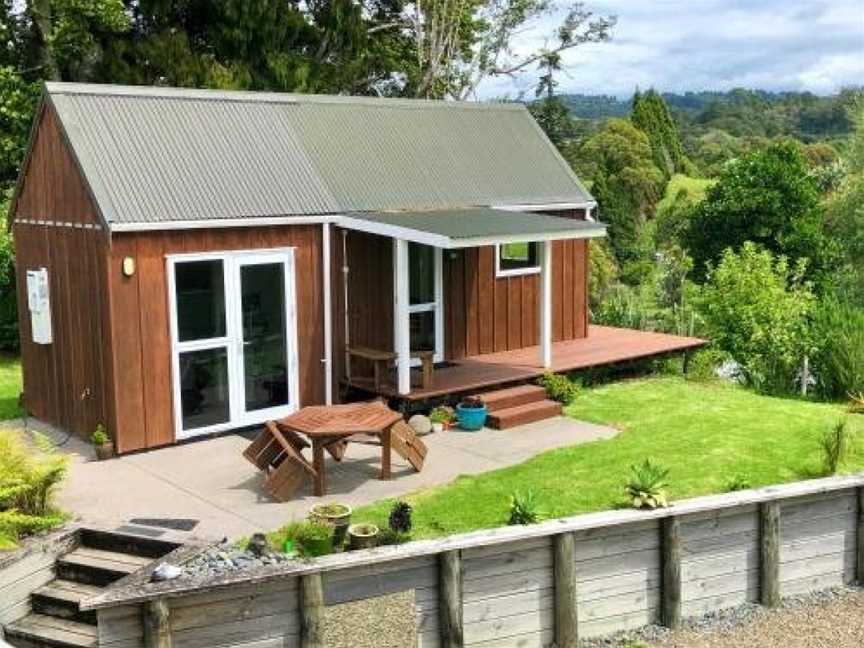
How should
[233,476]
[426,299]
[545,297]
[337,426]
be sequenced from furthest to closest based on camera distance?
1. [426,299]
2. [545,297]
3. [233,476]
4. [337,426]

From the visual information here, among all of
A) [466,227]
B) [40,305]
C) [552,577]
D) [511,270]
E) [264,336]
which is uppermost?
[466,227]

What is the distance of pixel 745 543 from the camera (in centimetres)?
884

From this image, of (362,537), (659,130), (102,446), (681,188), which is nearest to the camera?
(362,537)

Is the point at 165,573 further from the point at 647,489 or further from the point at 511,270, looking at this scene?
the point at 511,270

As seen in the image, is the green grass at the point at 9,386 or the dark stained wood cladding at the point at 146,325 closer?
the dark stained wood cladding at the point at 146,325

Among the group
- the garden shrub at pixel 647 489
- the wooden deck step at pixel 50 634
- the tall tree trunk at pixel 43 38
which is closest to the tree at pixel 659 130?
the tall tree trunk at pixel 43 38

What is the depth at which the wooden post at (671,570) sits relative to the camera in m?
8.42

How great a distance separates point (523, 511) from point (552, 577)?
61 centimetres

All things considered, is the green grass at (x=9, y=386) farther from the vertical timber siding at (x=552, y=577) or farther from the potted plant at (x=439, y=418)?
the vertical timber siding at (x=552, y=577)

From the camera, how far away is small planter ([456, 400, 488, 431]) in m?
12.4

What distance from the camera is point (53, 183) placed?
12.1 metres

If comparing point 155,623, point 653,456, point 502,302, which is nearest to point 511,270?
point 502,302

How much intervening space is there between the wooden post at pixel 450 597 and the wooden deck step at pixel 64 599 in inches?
109

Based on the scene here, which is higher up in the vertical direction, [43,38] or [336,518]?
[43,38]
